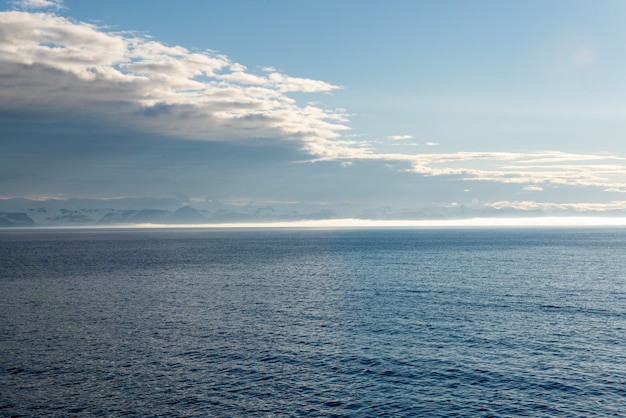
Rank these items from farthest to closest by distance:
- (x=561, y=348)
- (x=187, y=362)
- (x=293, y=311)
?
1. (x=293, y=311)
2. (x=561, y=348)
3. (x=187, y=362)

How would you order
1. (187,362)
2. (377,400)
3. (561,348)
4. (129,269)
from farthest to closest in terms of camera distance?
(129,269) < (561,348) < (187,362) < (377,400)

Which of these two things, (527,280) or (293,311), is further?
(527,280)

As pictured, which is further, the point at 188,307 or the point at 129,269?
the point at 129,269

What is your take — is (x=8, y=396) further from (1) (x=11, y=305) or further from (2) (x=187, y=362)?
(1) (x=11, y=305)

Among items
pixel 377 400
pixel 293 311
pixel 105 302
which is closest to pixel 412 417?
pixel 377 400

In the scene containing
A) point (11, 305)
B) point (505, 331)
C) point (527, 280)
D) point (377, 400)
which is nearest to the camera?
point (377, 400)

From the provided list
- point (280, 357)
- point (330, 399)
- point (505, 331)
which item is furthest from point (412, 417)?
point (505, 331)

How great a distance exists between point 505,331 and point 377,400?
34.3 meters

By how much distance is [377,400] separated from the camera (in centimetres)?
4956

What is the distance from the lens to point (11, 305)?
101125 millimetres

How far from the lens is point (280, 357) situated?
63.7 meters

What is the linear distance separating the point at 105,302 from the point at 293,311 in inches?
1564

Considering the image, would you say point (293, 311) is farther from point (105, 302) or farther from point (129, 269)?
point (129, 269)

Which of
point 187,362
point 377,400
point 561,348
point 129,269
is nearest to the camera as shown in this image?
point 377,400
